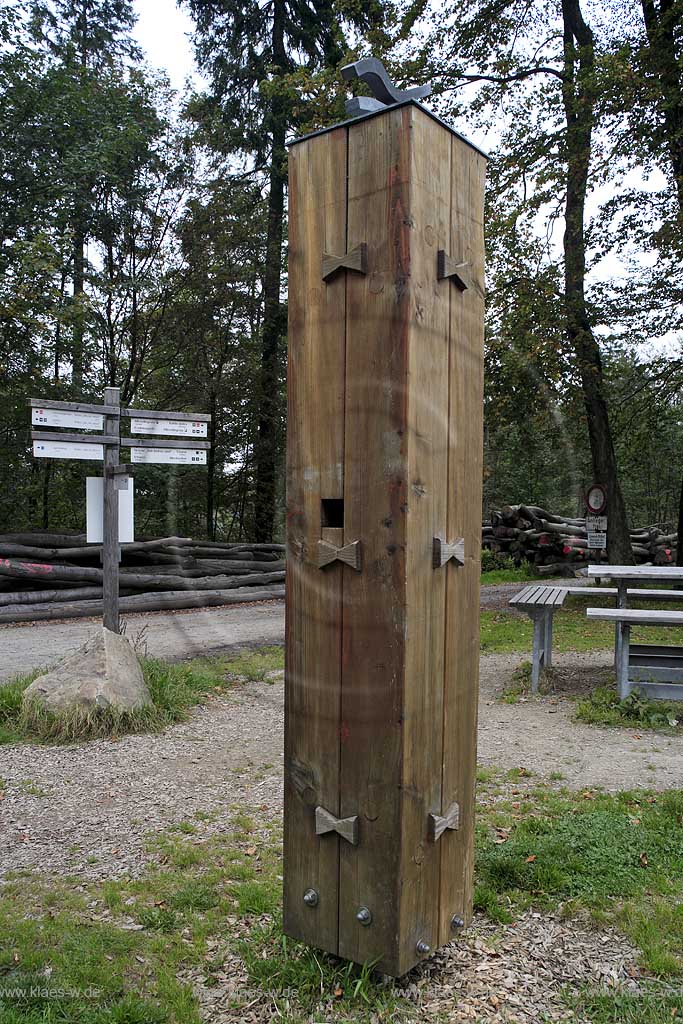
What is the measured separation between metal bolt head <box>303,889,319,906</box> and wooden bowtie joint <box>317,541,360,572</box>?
0.94m

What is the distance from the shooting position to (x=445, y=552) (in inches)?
89.6

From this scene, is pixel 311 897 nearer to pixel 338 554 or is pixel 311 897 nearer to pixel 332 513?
pixel 338 554

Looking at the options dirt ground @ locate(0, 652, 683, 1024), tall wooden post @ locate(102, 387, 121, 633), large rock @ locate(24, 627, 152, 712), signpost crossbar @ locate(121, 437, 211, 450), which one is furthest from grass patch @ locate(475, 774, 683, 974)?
signpost crossbar @ locate(121, 437, 211, 450)

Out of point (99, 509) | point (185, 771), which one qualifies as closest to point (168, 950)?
point (185, 771)

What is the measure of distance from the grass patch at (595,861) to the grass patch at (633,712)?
157cm

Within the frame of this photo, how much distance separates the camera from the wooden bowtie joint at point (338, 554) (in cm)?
219

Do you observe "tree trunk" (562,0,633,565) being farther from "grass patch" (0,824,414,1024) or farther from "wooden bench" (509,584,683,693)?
"grass patch" (0,824,414,1024)

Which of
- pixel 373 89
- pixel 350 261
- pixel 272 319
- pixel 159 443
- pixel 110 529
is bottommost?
pixel 110 529

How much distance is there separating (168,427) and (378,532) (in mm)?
5230

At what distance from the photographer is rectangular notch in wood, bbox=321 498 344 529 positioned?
7.53ft

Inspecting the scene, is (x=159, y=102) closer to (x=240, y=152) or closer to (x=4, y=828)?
(x=240, y=152)

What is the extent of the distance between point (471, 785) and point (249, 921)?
101cm

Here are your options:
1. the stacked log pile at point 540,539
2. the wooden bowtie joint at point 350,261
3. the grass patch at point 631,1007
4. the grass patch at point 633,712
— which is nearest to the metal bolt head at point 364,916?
the grass patch at point 631,1007

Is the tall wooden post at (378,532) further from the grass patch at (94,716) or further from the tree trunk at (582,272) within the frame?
the tree trunk at (582,272)
